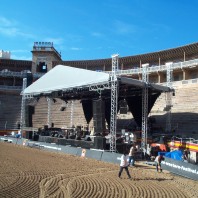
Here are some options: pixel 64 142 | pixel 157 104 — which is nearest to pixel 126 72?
pixel 157 104

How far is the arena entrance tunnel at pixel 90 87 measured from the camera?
26522mm

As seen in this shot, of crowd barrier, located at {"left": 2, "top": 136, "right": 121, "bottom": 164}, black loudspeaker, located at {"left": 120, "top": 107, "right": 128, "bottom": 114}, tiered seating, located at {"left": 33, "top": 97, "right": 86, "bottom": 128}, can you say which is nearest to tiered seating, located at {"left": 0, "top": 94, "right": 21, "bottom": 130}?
tiered seating, located at {"left": 33, "top": 97, "right": 86, "bottom": 128}

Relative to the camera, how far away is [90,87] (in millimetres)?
27969

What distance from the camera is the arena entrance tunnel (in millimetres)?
26522

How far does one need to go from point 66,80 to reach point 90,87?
141 inches

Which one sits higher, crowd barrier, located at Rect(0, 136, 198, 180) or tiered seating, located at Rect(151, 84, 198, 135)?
tiered seating, located at Rect(151, 84, 198, 135)

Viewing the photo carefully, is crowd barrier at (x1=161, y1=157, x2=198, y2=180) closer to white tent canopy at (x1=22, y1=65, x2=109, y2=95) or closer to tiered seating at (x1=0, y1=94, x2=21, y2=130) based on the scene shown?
white tent canopy at (x1=22, y1=65, x2=109, y2=95)

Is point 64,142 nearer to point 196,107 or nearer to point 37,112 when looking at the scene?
point 196,107

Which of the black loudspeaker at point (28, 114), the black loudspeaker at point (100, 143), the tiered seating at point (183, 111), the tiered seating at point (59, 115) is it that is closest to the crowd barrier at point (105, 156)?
the black loudspeaker at point (100, 143)

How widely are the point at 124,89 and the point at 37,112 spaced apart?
984 inches

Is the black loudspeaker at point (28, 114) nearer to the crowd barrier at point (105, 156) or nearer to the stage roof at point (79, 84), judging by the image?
the stage roof at point (79, 84)

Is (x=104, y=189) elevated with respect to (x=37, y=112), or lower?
lower

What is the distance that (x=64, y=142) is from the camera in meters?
29.8

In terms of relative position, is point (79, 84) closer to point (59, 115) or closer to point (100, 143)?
point (100, 143)
